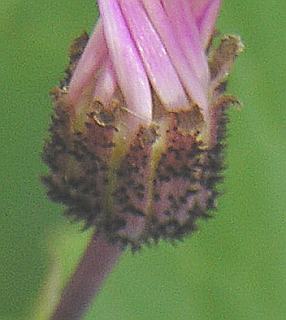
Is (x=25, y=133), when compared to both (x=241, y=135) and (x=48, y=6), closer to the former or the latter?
(x=48, y=6)

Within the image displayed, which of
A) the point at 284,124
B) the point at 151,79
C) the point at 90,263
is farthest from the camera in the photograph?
the point at 284,124

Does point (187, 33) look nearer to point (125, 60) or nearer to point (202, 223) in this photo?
point (125, 60)

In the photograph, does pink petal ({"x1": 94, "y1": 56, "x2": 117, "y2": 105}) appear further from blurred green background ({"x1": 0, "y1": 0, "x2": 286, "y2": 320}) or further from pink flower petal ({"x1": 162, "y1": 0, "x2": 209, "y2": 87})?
blurred green background ({"x1": 0, "y1": 0, "x2": 286, "y2": 320})

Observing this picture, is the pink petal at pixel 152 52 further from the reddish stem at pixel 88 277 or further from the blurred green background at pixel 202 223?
the blurred green background at pixel 202 223

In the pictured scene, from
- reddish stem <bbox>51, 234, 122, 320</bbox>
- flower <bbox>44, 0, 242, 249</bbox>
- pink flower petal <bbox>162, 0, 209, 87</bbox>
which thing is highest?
pink flower petal <bbox>162, 0, 209, 87</bbox>

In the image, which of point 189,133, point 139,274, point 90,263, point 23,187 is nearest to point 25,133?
point 23,187

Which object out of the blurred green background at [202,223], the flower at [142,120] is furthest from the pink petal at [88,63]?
the blurred green background at [202,223]

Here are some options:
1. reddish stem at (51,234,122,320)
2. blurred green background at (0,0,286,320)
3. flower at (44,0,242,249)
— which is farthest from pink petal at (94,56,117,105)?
blurred green background at (0,0,286,320)
